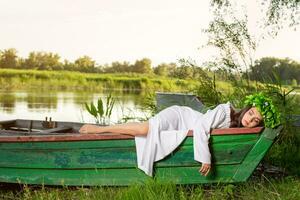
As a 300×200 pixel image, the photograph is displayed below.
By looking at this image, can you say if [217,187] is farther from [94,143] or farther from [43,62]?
[43,62]

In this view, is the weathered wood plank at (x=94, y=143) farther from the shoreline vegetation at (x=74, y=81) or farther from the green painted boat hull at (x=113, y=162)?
the shoreline vegetation at (x=74, y=81)

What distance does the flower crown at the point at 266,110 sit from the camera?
4719mm

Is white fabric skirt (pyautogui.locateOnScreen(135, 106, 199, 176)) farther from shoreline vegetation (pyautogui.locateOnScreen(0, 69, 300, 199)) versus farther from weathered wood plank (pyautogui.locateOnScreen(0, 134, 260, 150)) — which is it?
shoreline vegetation (pyautogui.locateOnScreen(0, 69, 300, 199))

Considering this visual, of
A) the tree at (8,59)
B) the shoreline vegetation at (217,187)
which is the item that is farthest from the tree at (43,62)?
the shoreline vegetation at (217,187)

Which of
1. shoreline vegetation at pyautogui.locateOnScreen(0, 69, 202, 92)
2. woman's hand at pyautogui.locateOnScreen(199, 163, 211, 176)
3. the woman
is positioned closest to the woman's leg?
the woman

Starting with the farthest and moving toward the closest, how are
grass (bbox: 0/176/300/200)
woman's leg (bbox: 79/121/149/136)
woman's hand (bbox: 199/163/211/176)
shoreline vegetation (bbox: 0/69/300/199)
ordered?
woman's leg (bbox: 79/121/149/136), woman's hand (bbox: 199/163/211/176), shoreline vegetation (bbox: 0/69/300/199), grass (bbox: 0/176/300/200)

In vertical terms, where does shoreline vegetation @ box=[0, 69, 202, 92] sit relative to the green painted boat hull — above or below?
above

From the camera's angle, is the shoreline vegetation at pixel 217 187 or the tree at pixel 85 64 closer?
the shoreline vegetation at pixel 217 187

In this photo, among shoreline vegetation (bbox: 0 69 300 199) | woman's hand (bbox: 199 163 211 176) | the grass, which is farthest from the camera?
woman's hand (bbox: 199 163 211 176)

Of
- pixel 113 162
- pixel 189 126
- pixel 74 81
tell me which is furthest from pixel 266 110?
pixel 74 81

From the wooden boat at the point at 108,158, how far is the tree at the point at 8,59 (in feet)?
115

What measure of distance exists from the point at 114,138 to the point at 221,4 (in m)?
9.40

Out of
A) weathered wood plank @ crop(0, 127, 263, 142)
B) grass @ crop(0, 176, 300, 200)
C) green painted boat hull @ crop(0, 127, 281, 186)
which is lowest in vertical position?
grass @ crop(0, 176, 300, 200)

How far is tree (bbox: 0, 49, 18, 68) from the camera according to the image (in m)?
40.4
